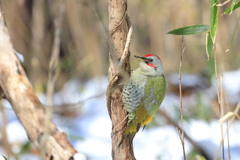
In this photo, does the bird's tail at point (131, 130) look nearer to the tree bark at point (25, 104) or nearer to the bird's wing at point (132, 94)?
the bird's wing at point (132, 94)

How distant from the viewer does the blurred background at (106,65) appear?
3.31 metres

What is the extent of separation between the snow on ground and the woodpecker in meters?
1.31

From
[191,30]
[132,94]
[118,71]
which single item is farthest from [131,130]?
[191,30]

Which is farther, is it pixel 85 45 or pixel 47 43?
pixel 47 43

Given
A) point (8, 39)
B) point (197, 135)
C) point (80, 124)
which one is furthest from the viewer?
point (80, 124)

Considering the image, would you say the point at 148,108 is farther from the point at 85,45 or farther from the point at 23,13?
the point at 23,13

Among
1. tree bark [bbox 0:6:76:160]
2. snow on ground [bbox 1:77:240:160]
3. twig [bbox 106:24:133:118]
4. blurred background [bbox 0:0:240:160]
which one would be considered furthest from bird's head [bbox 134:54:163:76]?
blurred background [bbox 0:0:240:160]

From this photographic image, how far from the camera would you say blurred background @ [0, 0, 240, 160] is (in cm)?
331

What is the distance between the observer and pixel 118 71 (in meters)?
1.28

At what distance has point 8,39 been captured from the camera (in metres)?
1.56

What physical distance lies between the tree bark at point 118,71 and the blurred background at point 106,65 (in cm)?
174

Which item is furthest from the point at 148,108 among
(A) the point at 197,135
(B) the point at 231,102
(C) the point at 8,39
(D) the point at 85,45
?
(D) the point at 85,45

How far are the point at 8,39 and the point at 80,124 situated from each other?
224 cm

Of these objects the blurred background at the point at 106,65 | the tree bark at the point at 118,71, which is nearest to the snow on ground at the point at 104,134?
the blurred background at the point at 106,65
